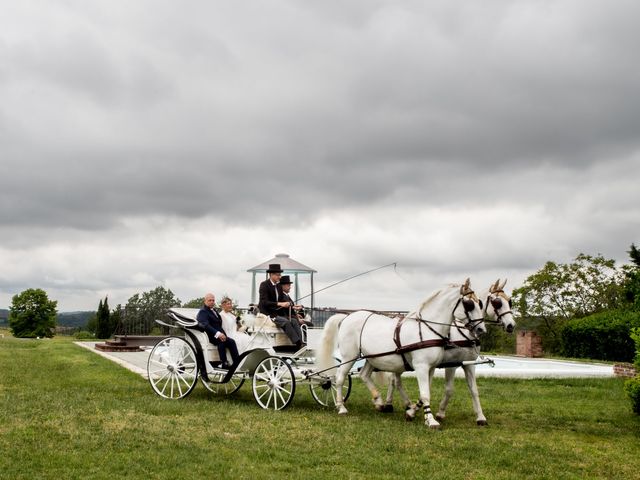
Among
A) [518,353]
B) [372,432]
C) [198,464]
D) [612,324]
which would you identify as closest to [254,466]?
[198,464]

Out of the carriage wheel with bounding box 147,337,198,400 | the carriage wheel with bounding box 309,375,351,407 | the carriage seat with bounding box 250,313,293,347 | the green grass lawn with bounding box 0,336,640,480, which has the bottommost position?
the green grass lawn with bounding box 0,336,640,480

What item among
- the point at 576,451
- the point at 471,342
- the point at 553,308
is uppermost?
the point at 553,308

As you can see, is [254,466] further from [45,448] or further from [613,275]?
[613,275]

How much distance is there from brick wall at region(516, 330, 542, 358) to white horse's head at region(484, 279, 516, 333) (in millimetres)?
19199

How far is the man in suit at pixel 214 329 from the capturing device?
35.9ft

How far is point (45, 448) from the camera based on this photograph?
6895 millimetres

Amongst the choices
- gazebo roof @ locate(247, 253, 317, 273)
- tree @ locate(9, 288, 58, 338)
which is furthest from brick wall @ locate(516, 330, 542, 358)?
tree @ locate(9, 288, 58, 338)

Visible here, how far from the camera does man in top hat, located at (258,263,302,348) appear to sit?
1056 centimetres

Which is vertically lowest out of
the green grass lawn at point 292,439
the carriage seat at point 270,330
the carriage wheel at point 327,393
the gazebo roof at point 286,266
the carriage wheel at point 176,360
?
the green grass lawn at point 292,439

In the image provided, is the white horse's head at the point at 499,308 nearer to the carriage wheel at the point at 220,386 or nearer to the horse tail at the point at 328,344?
the horse tail at the point at 328,344

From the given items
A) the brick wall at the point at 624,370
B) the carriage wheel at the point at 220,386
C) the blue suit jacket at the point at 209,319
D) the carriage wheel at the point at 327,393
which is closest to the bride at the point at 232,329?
the blue suit jacket at the point at 209,319

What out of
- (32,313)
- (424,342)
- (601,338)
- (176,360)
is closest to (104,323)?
(32,313)

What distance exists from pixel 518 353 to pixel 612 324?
4604mm

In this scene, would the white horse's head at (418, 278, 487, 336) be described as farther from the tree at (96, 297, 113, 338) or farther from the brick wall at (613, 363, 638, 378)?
the tree at (96, 297, 113, 338)
